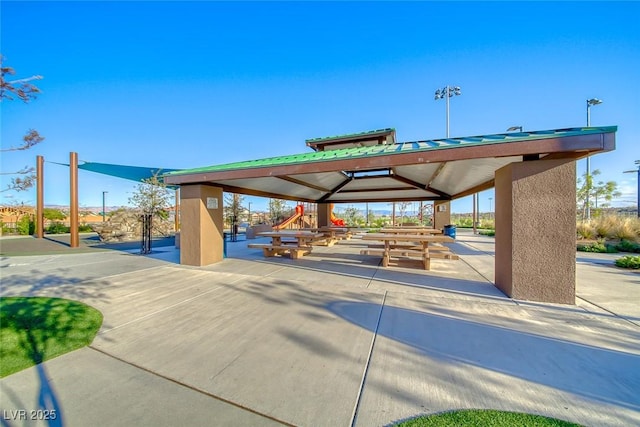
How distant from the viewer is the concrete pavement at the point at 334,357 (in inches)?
81.5

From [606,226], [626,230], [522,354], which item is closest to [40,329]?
[522,354]

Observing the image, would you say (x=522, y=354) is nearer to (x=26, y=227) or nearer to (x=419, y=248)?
(x=419, y=248)

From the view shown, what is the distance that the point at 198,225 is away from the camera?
24.8ft

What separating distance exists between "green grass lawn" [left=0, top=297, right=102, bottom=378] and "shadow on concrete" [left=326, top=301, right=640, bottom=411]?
373cm

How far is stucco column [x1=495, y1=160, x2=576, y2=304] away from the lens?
4316 millimetres

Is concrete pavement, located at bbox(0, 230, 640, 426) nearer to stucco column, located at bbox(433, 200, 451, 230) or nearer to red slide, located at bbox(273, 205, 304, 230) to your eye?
stucco column, located at bbox(433, 200, 451, 230)

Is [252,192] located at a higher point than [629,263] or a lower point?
higher

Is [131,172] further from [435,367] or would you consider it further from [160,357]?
[435,367]

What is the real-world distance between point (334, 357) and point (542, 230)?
448cm

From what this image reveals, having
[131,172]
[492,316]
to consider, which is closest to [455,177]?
[492,316]

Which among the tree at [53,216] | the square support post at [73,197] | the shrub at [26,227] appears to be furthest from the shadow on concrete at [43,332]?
the tree at [53,216]

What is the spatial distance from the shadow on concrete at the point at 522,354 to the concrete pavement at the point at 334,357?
16mm

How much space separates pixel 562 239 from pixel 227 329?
19.4 ft

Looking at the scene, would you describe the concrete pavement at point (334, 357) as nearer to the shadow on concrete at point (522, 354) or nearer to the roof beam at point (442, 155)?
the shadow on concrete at point (522, 354)
